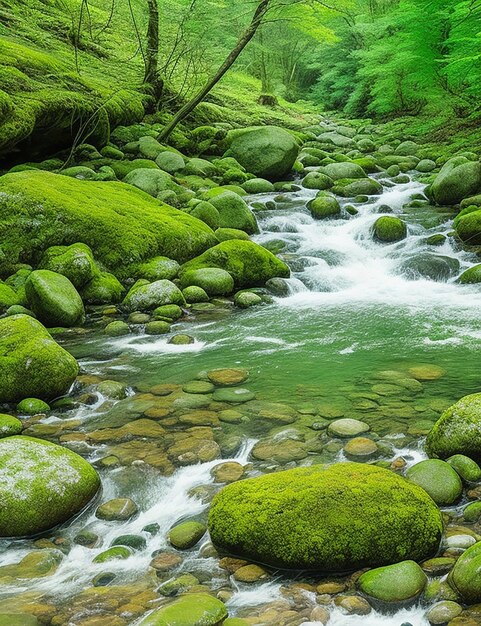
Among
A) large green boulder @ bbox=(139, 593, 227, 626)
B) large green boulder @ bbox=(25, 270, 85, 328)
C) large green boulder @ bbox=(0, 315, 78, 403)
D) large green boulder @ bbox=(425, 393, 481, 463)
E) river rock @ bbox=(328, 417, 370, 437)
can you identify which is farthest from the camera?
large green boulder @ bbox=(25, 270, 85, 328)

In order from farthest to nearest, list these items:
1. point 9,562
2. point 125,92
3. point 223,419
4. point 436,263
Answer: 1. point 125,92
2. point 436,263
3. point 223,419
4. point 9,562

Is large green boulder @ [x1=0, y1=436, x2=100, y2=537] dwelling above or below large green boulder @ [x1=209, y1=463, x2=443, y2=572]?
below

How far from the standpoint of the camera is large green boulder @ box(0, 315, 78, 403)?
16.5ft

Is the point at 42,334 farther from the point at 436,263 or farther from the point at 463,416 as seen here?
the point at 436,263

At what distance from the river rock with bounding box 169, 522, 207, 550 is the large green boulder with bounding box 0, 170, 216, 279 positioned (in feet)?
17.8

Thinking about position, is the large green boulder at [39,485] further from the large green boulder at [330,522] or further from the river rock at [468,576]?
the river rock at [468,576]

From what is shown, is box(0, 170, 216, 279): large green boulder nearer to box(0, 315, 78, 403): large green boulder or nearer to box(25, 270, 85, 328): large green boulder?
box(25, 270, 85, 328): large green boulder

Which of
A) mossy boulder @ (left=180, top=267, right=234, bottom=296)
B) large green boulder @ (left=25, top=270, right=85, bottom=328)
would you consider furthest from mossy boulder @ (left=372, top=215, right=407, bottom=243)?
large green boulder @ (left=25, top=270, right=85, bottom=328)

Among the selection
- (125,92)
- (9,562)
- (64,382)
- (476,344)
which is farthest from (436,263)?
(125,92)

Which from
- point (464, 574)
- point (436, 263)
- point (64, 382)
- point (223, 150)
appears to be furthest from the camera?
point (223, 150)

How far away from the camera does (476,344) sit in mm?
6363

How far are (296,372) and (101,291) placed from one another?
332cm

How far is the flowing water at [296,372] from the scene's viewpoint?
3.18 metres

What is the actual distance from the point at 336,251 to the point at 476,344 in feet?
15.1
